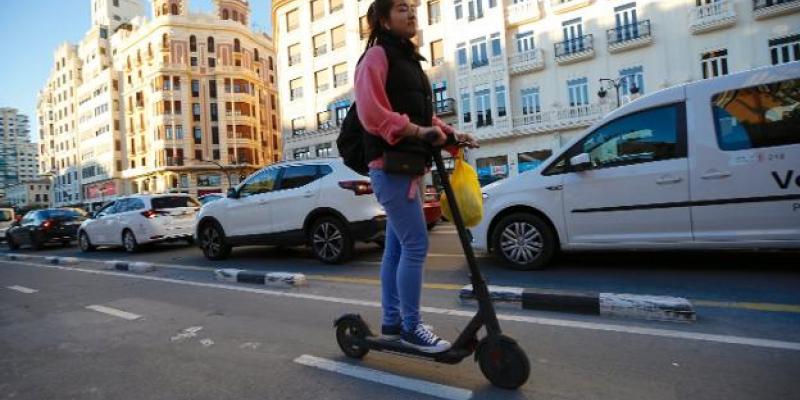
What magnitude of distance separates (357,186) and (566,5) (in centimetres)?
2552

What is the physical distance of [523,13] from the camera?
2947 centimetres

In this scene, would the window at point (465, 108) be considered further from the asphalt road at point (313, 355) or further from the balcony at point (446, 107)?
the asphalt road at point (313, 355)

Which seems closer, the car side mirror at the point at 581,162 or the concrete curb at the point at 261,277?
the car side mirror at the point at 581,162

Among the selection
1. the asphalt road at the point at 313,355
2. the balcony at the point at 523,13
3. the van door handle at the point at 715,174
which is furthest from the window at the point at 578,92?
the asphalt road at the point at 313,355

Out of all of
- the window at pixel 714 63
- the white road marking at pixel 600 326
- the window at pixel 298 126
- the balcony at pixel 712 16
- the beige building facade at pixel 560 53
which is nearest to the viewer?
the white road marking at pixel 600 326

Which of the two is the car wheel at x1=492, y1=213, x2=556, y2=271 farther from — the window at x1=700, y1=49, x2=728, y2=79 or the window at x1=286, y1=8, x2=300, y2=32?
the window at x1=286, y1=8, x2=300, y2=32

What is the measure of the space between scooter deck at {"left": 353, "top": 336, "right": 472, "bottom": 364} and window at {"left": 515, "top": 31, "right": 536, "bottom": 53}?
29318 millimetres

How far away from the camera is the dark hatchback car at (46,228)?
1611 centimetres

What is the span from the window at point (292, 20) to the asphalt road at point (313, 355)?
4015 centimetres

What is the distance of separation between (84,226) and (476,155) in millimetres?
22777

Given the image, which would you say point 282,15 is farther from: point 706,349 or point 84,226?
point 706,349

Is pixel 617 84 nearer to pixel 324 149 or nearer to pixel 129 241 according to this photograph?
pixel 324 149

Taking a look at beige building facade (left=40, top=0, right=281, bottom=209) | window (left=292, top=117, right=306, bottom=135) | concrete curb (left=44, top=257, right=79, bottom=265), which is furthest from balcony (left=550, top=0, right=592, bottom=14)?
beige building facade (left=40, top=0, right=281, bottom=209)

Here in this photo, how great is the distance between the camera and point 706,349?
2914 millimetres
